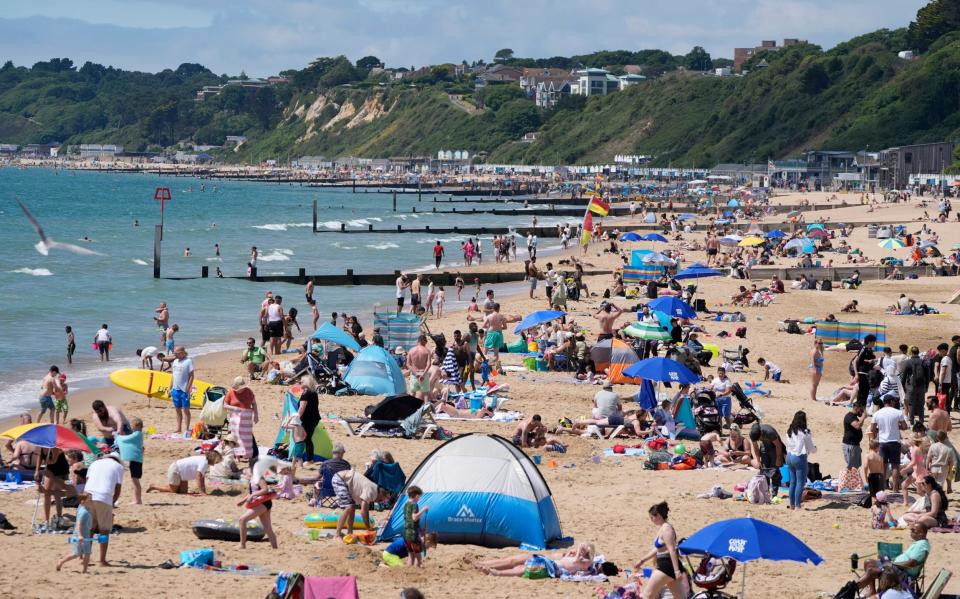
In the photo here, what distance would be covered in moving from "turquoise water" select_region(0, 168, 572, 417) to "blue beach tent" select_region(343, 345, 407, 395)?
16.8ft

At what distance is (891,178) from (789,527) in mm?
89351

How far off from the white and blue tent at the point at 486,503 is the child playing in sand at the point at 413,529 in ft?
1.98

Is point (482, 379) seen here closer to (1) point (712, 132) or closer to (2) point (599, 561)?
(2) point (599, 561)

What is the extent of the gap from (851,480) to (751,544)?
484 cm

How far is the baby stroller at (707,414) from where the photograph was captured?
16.3 m

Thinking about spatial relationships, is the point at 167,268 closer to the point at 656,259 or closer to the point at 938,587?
the point at 656,259

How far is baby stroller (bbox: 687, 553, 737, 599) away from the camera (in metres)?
9.60

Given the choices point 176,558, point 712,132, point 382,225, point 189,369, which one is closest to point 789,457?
point 176,558

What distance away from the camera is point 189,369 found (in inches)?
643

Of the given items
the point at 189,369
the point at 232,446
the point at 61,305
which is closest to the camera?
the point at 232,446

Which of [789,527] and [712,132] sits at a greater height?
[712,132]

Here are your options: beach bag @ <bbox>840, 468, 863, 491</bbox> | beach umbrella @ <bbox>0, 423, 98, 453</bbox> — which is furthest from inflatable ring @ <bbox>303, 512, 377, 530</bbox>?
beach bag @ <bbox>840, 468, 863, 491</bbox>

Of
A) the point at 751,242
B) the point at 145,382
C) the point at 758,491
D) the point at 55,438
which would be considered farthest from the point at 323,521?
the point at 751,242

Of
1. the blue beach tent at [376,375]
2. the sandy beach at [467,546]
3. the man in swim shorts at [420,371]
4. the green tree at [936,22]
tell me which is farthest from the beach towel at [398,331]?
the green tree at [936,22]
